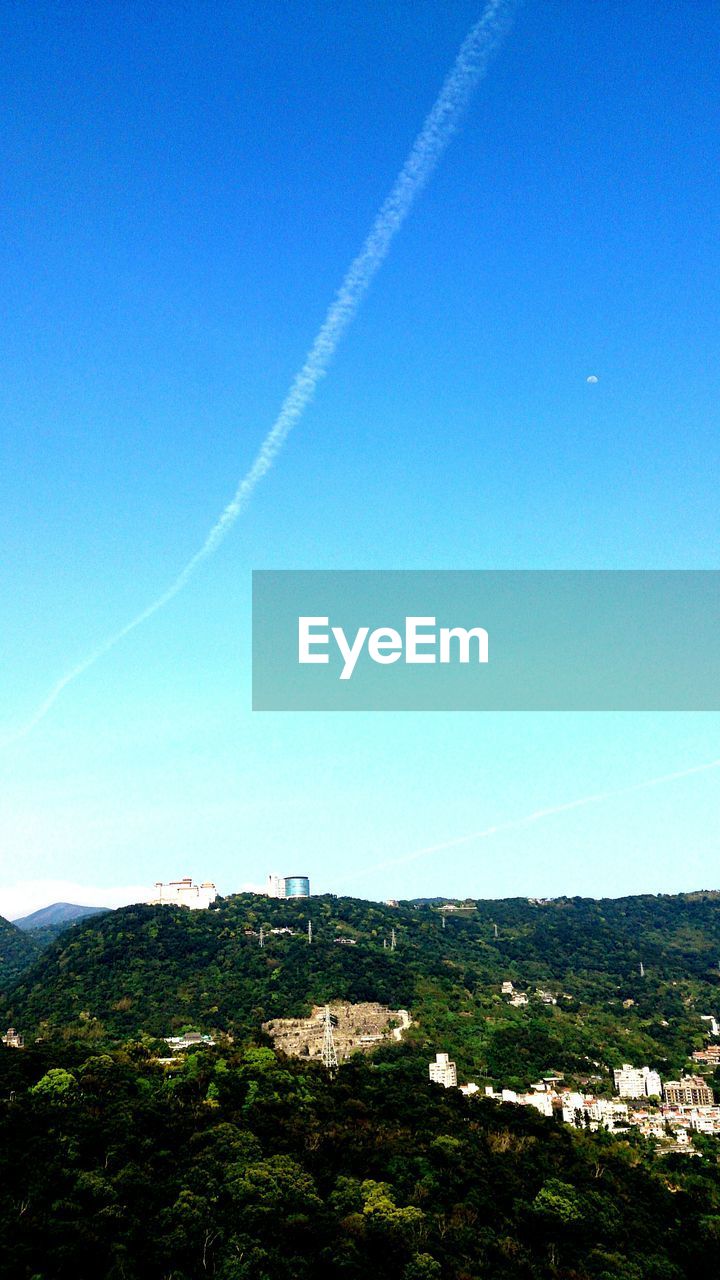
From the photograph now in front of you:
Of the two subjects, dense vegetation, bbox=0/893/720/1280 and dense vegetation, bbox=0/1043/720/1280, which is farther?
dense vegetation, bbox=0/893/720/1280

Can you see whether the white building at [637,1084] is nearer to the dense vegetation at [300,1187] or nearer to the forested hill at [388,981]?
the forested hill at [388,981]

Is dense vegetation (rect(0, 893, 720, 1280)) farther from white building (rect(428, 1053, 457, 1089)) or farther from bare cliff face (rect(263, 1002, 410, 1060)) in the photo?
white building (rect(428, 1053, 457, 1089))

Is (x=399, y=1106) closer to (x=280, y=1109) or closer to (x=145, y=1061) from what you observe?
(x=280, y=1109)

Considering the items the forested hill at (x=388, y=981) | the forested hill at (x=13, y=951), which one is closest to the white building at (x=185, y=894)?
the forested hill at (x=388, y=981)

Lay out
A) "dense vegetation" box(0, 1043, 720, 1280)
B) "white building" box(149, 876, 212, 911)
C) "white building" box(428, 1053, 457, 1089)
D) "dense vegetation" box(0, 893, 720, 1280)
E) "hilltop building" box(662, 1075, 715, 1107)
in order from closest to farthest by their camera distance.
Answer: "dense vegetation" box(0, 1043, 720, 1280), "dense vegetation" box(0, 893, 720, 1280), "white building" box(428, 1053, 457, 1089), "hilltop building" box(662, 1075, 715, 1107), "white building" box(149, 876, 212, 911)

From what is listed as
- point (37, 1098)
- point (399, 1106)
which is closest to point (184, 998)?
point (399, 1106)

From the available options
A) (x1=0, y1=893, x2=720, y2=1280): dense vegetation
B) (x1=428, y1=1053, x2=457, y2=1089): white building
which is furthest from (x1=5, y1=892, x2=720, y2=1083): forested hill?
(x1=428, y1=1053, x2=457, y2=1089): white building

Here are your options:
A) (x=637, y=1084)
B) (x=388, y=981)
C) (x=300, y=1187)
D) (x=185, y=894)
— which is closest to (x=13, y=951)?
(x=185, y=894)
